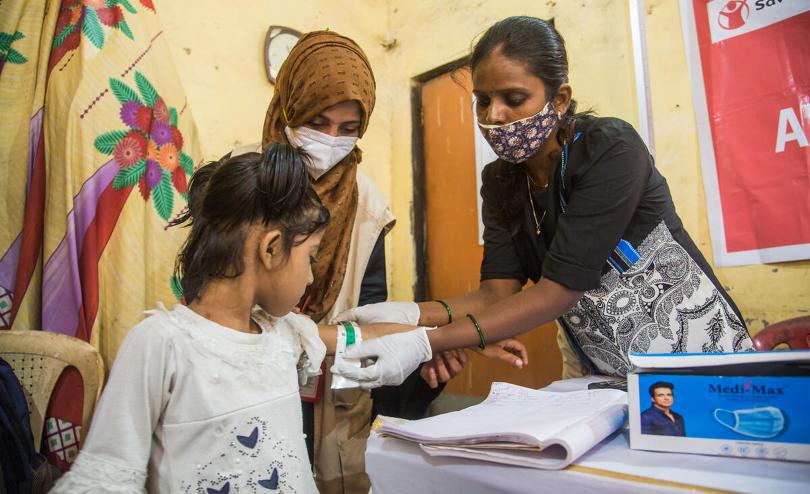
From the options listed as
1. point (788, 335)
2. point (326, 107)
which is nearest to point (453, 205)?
point (326, 107)

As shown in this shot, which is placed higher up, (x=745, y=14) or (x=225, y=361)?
(x=745, y=14)

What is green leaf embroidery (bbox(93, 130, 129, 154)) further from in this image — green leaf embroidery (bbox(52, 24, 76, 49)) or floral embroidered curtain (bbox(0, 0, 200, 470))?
green leaf embroidery (bbox(52, 24, 76, 49))

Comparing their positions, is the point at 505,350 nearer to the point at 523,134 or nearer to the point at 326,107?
the point at 523,134

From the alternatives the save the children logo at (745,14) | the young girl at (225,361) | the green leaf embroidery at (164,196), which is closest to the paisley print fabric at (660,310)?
the young girl at (225,361)

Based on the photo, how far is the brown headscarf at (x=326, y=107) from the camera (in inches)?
61.0

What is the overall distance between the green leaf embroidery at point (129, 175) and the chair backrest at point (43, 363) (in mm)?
534

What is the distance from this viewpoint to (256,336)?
1.02 meters

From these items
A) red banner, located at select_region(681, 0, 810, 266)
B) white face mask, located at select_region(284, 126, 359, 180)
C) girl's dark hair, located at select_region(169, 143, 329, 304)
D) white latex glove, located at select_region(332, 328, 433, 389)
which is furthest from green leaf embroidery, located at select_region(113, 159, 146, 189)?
red banner, located at select_region(681, 0, 810, 266)

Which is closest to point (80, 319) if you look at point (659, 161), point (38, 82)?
point (38, 82)

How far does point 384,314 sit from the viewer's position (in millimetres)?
1382

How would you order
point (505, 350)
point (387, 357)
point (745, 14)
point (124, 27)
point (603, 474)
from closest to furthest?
1. point (603, 474)
2. point (387, 357)
3. point (505, 350)
4. point (124, 27)
5. point (745, 14)

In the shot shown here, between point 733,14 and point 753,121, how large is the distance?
38cm

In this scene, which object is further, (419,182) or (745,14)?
(419,182)

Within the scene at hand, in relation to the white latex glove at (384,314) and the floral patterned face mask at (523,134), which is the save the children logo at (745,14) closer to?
the floral patterned face mask at (523,134)
